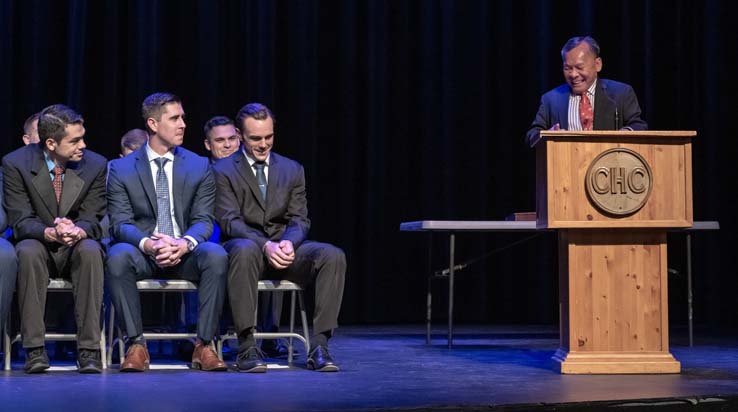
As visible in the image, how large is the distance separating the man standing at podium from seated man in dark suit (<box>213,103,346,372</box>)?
1.23m

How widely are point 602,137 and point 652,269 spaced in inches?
24.2

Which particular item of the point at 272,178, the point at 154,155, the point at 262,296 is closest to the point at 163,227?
the point at 154,155

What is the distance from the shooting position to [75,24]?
656cm

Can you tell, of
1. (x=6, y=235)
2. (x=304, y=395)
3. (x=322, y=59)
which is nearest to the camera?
(x=304, y=395)

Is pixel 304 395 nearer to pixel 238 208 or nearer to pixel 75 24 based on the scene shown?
pixel 238 208

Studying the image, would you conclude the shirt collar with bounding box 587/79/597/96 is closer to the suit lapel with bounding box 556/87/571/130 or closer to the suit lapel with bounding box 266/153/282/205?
the suit lapel with bounding box 556/87/571/130

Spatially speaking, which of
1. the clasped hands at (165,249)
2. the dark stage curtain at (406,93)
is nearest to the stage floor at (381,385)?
the clasped hands at (165,249)

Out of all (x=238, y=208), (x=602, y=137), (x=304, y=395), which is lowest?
(x=304, y=395)

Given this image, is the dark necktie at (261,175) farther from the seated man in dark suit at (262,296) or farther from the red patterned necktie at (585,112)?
the red patterned necktie at (585,112)

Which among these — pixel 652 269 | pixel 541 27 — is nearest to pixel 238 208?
pixel 652 269

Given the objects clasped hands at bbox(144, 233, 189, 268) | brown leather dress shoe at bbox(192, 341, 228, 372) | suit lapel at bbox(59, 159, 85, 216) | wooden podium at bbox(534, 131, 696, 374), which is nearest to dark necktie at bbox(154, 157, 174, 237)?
clasped hands at bbox(144, 233, 189, 268)

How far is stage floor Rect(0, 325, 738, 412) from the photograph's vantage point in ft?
10.9

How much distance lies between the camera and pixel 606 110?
5.11m

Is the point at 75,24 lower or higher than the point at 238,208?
higher
